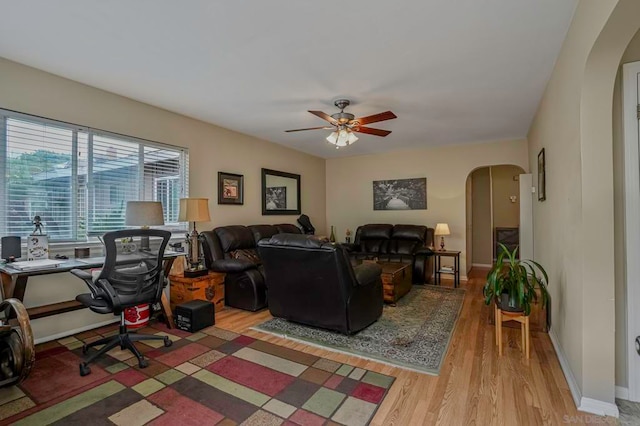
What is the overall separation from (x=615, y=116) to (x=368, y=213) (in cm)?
503

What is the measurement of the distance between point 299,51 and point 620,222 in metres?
2.57

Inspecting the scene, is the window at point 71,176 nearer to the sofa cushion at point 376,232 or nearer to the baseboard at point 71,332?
the baseboard at point 71,332

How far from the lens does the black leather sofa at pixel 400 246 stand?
17.5 ft

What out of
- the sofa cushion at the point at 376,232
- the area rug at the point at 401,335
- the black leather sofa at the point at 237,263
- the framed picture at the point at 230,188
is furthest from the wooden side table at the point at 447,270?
the framed picture at the point at 230,188

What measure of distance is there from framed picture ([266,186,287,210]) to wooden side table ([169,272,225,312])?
2.02 m

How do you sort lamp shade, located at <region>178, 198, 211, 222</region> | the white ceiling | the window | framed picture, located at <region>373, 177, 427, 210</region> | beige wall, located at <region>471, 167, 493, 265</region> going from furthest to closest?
beige wall, located at <region>471, 167, 493, 265</region>
framed picture, located at <region>373, 177, 427, 210</region>
lamp shade, located at <region>178, 198, 211, 222</region>
the window
the white ceiling

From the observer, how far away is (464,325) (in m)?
3.42

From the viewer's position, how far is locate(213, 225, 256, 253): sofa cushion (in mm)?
4324

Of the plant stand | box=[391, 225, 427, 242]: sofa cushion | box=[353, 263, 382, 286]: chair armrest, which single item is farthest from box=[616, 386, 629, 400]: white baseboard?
box=[391, 225, 427, 242]: sofa cushion

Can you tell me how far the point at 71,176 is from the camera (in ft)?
10.5

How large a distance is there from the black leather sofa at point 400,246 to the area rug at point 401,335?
1158 millimetres

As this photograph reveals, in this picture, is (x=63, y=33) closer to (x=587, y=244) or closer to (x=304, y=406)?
(x=304, y=406)

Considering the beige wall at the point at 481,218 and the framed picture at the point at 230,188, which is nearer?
the framed picture at the point at 230,188

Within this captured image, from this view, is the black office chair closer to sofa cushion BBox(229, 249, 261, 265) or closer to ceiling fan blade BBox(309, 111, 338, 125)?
sofa cushion BBox(229, 249, 261, 265)
